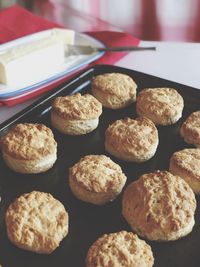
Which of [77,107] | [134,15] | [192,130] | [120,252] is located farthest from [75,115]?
[134,15]

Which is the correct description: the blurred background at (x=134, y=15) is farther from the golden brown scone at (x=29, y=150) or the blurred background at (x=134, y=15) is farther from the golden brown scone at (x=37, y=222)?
the golden brown scone at (x=37, y=222)

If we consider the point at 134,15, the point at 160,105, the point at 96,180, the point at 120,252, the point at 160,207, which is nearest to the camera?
the point at 120,252

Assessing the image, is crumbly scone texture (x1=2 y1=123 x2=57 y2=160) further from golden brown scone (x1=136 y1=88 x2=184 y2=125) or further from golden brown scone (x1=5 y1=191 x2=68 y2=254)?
golden brown scone (x1=136 y1=88 x2=184 y2=125)

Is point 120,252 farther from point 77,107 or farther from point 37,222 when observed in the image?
point 77,107

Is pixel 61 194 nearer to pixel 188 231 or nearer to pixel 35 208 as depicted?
pixel 35 208

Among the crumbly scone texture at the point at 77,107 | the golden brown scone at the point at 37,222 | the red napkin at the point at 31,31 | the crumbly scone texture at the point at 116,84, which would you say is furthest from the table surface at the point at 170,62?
the golden brown scone at the point at 37,222

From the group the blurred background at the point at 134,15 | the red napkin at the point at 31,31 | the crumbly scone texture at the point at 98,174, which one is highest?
the red napkin at the point at 31,31
